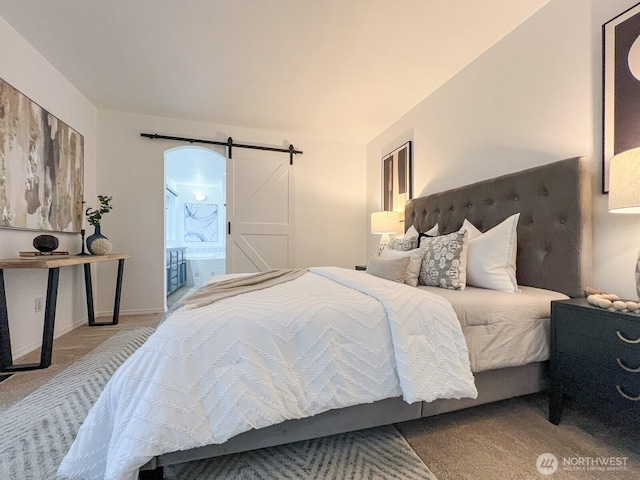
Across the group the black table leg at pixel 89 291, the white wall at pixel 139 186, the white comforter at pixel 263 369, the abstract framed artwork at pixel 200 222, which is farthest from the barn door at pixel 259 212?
the abstract framed artwork at pixel 200 222

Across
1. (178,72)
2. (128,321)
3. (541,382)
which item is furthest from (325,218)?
(541,382)

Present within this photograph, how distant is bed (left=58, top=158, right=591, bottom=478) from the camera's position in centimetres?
109

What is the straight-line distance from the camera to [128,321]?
126 inches

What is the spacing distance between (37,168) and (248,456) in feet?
9.22

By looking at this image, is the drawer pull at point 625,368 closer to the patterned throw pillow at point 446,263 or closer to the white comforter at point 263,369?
the white comforter at point 263,369

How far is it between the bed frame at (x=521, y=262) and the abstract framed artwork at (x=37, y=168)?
7.67ft

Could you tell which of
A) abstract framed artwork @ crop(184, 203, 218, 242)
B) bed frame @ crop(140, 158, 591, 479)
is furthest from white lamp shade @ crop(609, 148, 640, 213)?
abstract framed artwork @ crop(184, 203, 218, 242)

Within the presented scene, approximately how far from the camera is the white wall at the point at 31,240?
211 cm

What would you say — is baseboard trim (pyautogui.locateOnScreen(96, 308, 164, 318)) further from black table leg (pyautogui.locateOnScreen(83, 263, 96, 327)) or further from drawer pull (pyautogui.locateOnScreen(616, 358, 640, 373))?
drawer pull (pyautogui.locateOnScreen(616, 358, 640, 373))

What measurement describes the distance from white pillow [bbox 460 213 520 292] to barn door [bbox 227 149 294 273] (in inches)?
106

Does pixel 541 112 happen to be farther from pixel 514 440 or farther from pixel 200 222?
pixel 200 222

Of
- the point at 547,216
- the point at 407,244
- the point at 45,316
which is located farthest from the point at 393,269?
the point at 45,316

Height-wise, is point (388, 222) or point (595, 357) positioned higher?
point (388, 222)

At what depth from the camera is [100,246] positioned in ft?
9.37
